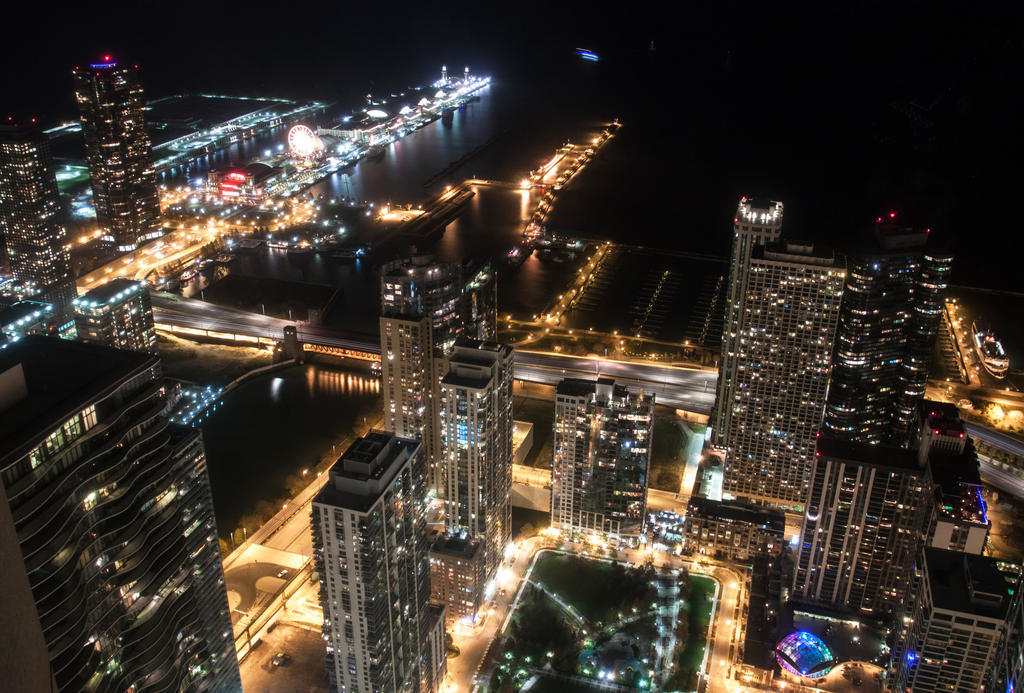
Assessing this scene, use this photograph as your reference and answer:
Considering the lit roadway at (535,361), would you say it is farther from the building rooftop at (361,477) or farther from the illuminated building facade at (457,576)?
the building rooftop at (361,477)

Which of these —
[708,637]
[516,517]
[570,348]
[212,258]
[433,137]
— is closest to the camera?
[708,637]

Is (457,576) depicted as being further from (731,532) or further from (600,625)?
(731,532)

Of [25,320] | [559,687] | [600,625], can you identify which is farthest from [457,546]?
[25,320]

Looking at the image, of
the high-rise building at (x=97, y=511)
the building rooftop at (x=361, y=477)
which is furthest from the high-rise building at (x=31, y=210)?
the high-rise building at (x=97, y=511)

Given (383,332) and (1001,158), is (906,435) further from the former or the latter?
(1001,158)

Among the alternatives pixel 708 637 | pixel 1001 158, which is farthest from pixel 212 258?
pixel 1001 158
